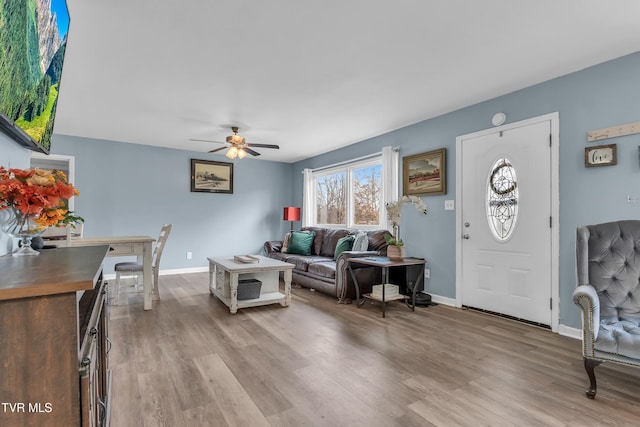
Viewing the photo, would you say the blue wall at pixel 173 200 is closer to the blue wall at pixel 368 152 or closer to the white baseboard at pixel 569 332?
the blue wall at pixel 368 152

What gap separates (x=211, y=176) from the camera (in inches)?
250

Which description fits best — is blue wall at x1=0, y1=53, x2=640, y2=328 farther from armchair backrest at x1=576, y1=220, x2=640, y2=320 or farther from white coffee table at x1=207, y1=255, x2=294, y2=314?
white coffee table at x1=207, y1=255, x2=294, y2=314

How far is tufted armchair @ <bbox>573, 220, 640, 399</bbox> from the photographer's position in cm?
194

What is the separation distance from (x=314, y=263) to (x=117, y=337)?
252cm

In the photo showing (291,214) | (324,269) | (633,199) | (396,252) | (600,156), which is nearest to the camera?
(633,199)

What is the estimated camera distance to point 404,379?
2131mm

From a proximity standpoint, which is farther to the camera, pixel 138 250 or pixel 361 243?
pixel 361 243

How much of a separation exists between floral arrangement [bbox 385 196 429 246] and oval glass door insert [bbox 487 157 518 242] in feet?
2.43

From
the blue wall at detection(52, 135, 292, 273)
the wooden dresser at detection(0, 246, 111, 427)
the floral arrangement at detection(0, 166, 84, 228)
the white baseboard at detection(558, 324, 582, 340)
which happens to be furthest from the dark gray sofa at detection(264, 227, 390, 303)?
the wooden dresser at detection(0, 246, 111, 427)

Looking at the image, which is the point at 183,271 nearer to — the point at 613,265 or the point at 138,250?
the point at 138,250

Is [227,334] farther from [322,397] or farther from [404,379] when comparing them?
[404,379]

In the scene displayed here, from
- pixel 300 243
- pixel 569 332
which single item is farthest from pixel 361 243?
pixel 569 332

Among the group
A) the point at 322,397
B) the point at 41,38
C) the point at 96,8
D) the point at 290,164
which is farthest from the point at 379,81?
the point at 290,164

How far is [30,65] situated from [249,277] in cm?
305
